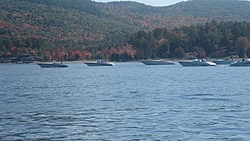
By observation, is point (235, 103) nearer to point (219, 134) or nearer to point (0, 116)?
point (219, 134)

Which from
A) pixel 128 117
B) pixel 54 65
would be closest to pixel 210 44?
pixel 54 65

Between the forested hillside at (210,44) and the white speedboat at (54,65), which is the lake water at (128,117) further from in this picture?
the forested hillside at (210,44)

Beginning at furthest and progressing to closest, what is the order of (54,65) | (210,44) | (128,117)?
(210,44)
(54,65)
(128,117)

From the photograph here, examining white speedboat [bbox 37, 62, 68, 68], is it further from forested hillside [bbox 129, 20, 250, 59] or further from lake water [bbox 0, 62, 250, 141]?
lake water [bbox 0, 62, 250, 141]

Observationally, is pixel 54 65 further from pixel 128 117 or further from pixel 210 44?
pixel 128 117

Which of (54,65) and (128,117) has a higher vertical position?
(128,117)

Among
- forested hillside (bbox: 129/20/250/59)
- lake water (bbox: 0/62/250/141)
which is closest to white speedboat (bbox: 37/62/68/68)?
forested hillside (bbox: 129/20/250/59)

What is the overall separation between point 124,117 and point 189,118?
366cm

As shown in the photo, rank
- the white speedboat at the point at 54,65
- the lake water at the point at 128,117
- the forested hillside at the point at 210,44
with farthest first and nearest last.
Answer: the forested hillside at the point at 210,44, the white speedboat at the point at 54,65, the lake water at the point at 128,117

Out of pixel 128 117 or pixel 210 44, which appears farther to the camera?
pixel 210 44

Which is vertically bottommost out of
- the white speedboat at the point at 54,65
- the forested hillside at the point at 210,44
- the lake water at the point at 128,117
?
the white speedboat at the point at 54,65

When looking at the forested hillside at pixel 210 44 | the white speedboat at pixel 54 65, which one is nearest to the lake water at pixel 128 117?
the white speedboat at pixel 54 65

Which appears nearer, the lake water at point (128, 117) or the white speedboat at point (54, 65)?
the lake water at point (128, 117)

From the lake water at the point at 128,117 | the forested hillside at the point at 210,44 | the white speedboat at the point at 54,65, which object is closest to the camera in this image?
the lake water at the point at 128,117
